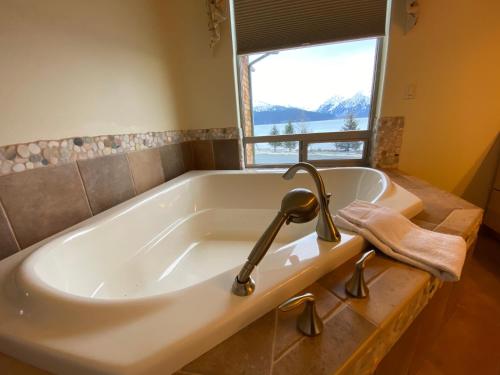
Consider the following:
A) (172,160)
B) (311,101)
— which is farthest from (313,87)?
(172,160)

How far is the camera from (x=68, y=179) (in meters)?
0.93

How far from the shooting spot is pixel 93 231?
897mm

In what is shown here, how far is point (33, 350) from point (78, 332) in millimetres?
73

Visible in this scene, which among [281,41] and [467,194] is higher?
[281,41]

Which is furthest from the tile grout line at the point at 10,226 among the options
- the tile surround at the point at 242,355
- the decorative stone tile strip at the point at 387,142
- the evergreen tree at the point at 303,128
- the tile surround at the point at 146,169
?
the decorative stone tile strip at the point at 387,142

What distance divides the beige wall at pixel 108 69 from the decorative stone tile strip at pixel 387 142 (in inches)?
43.8

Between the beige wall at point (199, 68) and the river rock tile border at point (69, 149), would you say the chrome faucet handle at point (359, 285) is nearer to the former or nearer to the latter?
the river rock tile border at point (69, 149)

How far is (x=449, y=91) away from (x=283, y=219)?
5.69 feet

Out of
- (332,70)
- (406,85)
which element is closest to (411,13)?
(406,85)

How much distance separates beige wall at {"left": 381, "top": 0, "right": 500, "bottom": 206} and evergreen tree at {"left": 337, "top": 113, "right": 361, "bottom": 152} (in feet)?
0.72

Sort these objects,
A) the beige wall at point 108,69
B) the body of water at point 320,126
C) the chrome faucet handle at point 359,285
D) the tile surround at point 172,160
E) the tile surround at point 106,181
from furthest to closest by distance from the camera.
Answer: the body of water at point 320,126, the tile surround at point 172,160, the tile surround at point 106,181, the beige wall at point 108,69, the chrome faucet handle at point 359,285

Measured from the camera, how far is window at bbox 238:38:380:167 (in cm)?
160

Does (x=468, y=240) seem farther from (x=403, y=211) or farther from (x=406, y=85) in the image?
(x=406, y=85)

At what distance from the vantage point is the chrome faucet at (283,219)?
46 cm
